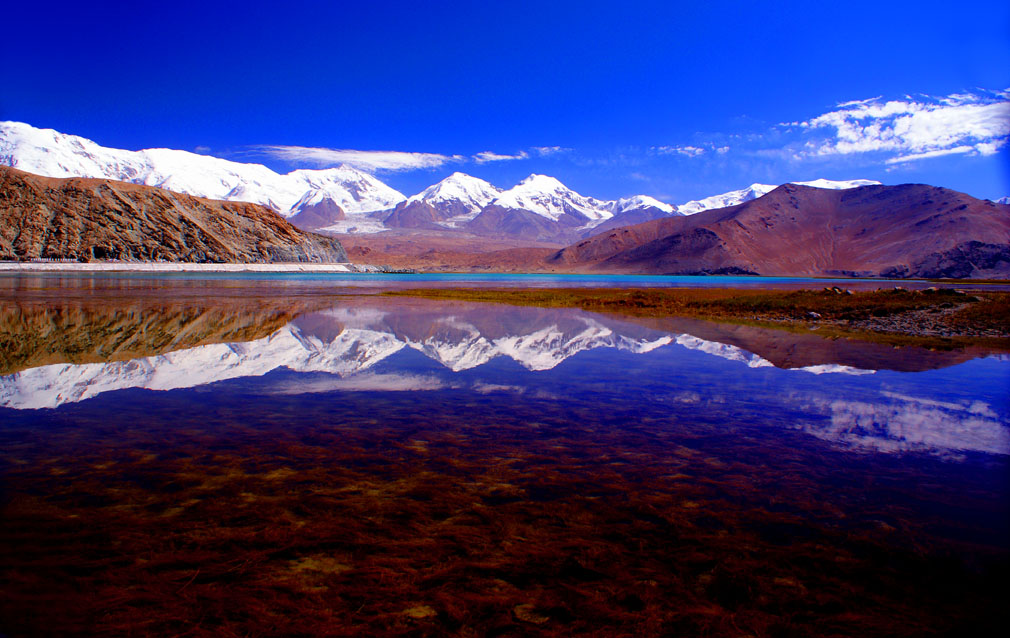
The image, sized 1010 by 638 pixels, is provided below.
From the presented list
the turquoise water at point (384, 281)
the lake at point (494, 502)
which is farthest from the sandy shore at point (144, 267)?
the lake at point (494, 502)

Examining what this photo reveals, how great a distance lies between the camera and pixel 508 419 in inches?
340

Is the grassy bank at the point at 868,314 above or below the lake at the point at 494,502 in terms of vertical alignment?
above

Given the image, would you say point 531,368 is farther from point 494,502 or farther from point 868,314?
point 868,314

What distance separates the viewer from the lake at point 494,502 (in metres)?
3.82

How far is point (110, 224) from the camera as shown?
344 ft

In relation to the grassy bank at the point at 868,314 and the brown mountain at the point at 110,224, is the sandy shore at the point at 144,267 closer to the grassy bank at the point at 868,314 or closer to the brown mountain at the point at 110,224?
the brown mountain at the point at 110,224

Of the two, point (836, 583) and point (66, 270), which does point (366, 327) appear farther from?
point (66, 270)

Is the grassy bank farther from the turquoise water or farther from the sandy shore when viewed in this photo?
the sandy shore

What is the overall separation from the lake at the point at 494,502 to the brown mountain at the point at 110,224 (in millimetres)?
111130

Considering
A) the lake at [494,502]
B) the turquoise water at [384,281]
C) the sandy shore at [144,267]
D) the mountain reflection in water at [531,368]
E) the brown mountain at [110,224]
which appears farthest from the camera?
the brown mountain at [110,224]

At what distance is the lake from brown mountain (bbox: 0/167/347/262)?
365ft

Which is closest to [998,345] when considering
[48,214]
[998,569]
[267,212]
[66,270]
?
[998,569]

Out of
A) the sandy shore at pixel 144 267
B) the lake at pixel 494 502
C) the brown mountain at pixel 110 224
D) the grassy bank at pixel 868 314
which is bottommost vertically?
the lake at pixel 494 502

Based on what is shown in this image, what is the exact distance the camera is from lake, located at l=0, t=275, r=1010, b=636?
382cm
